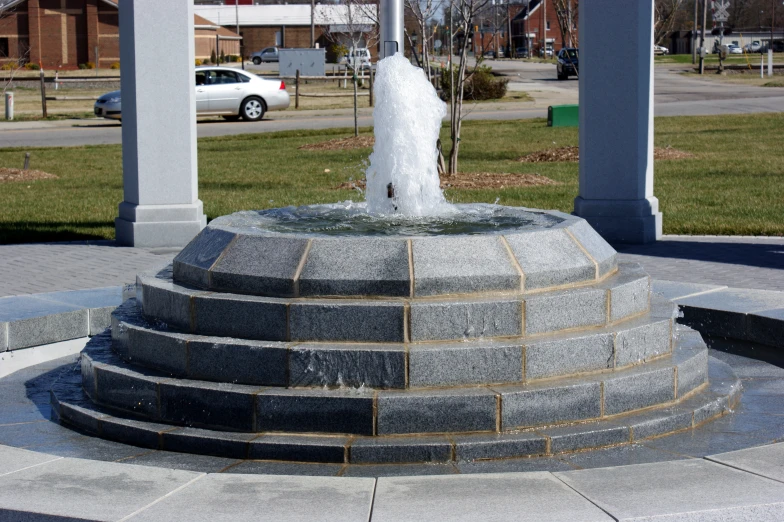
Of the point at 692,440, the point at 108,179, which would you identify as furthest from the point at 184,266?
the point at 108,179

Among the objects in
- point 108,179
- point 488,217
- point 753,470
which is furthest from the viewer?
point 108,179

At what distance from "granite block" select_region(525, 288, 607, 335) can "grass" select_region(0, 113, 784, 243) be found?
705 centimetres

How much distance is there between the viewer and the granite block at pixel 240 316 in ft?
19.0

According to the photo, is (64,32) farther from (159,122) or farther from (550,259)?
(550,259)

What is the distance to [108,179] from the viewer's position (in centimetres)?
1927

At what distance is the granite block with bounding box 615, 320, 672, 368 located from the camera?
6.04 metres

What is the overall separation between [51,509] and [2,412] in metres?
2.38

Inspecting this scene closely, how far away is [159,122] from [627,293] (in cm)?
710

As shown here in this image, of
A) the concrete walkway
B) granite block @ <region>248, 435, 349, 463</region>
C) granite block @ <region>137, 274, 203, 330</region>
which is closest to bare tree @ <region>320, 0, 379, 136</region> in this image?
the concrete walkway

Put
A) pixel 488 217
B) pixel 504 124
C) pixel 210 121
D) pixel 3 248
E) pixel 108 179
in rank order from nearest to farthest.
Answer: pixel 488 217 < pixel 3 248 < pixel 108 179 < pixel 504 124 < pixel 210 121

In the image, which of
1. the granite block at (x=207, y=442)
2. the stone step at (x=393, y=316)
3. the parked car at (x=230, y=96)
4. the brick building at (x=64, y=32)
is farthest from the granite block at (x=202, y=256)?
the brick building at (x=64, y=32)

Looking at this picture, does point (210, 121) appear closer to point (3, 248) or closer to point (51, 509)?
point (3, 248)

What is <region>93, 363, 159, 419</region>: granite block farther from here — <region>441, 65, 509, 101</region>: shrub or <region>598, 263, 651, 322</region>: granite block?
<region>441, 65, 509, 101</region>: shrub

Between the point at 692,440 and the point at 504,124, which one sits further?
the point at 504,124
